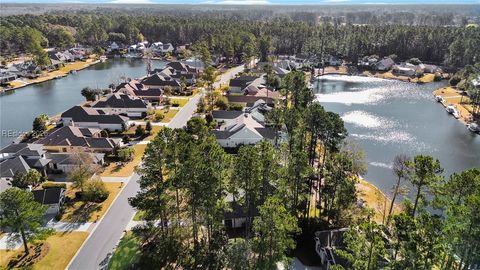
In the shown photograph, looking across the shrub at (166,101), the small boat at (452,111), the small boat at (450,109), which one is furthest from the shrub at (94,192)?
the small boat at (450,109)

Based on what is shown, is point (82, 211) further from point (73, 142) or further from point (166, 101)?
point (166, 101)

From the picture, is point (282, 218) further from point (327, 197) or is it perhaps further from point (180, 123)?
point (180, 123)

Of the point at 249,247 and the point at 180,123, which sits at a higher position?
the point at 249,247

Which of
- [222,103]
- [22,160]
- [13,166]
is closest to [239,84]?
[222,103]

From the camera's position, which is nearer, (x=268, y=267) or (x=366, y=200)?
(x=268, y=267)

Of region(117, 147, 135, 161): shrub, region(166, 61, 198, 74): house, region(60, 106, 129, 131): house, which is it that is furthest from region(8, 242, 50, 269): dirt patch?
region(166, 61, 198, 74): house

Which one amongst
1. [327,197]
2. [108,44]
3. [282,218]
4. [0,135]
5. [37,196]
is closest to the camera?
[282,218]

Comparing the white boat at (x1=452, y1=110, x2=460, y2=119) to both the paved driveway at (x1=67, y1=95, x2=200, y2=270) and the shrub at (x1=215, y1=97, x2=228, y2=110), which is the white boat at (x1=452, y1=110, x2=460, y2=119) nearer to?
the shrub at (x1=215, y1=97, x2=228, y2=110)

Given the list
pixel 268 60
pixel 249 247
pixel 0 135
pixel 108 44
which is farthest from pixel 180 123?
pixel 108 44
